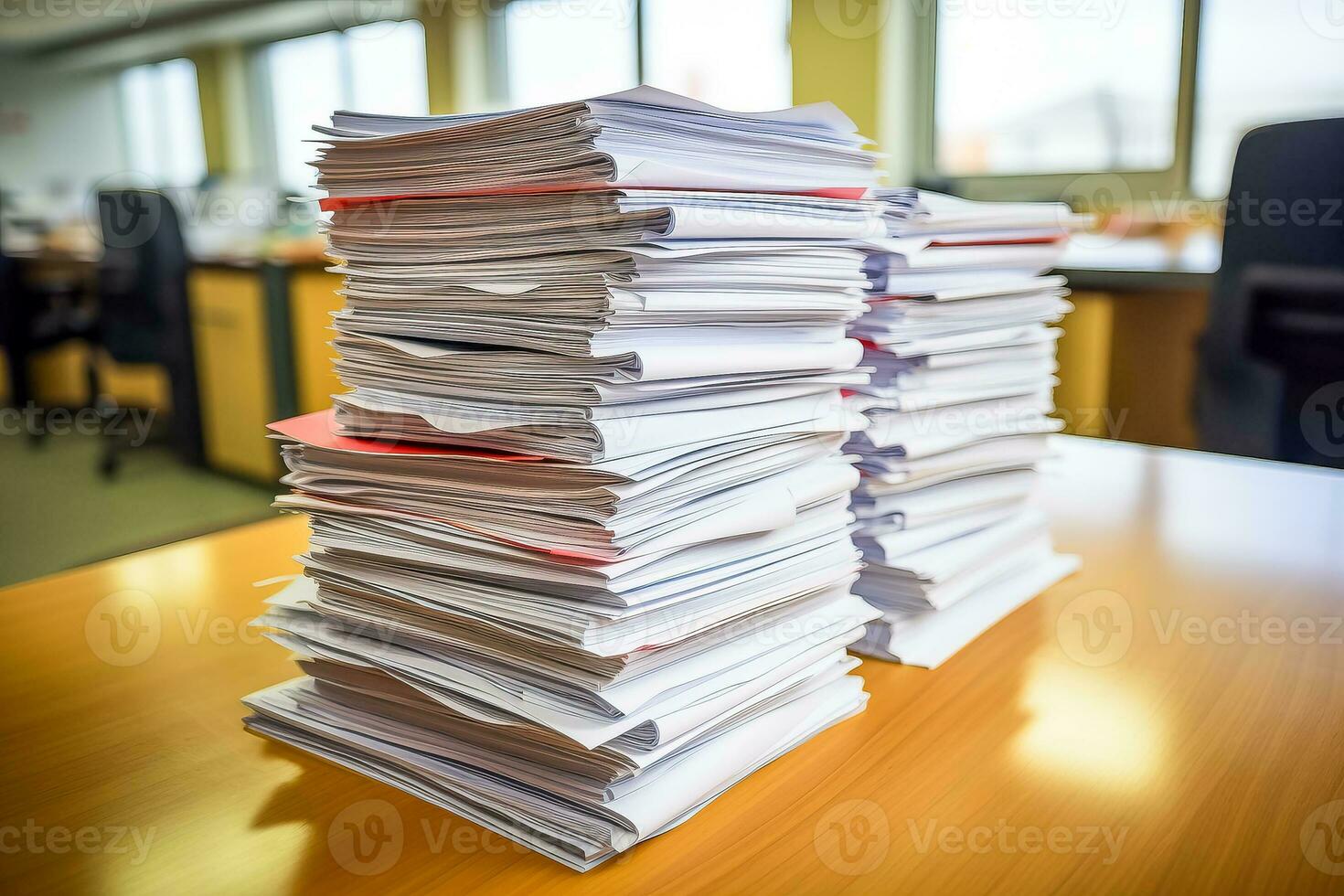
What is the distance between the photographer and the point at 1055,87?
160 inches

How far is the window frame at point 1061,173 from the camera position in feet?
12.1

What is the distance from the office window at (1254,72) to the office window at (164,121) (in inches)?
132

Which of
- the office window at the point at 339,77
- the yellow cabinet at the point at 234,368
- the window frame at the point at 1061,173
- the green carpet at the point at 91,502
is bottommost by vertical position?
the green carpet at the point at 91,502

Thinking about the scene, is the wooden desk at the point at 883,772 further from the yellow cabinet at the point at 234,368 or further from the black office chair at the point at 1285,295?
the yellow cabinet at the point at 234,368

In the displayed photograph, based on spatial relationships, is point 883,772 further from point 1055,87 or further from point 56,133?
point 1055,87

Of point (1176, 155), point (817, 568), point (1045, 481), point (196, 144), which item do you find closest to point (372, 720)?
point (817, 568)

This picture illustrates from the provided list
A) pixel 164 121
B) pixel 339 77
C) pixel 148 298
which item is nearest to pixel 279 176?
pixel 148 298

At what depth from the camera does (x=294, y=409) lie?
4.44 m

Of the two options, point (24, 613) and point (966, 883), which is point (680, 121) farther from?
point (24, 613)

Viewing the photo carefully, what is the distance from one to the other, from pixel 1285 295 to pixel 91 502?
3729 mm

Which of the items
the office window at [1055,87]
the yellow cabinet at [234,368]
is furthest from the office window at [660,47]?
the yellow cabinet at [234,368]

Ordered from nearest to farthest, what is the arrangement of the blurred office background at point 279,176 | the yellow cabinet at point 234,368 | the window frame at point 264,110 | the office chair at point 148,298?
the blurred office background at point 279,176 → the office chair at point 148,298 → the window frame at point 264,110 → the yellow cabinet at point 234,368

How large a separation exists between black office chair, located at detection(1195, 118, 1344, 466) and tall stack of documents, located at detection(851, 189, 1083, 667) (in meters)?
1.29

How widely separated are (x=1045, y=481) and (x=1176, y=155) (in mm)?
3044
